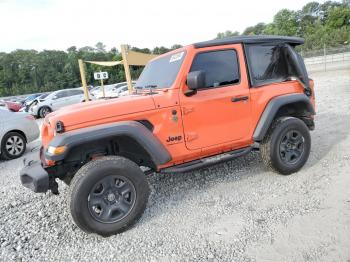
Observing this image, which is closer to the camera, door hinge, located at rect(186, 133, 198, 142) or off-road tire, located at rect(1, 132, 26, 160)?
door hinge, located at rect(186, 133, 198, 142)

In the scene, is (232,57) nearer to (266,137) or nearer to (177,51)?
(177,51)

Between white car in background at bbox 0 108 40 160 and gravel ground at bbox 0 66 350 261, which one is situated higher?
white car in background at bbox 0 108 40 160

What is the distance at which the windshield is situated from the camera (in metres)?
4.01

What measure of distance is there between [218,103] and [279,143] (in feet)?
Result: 3.73

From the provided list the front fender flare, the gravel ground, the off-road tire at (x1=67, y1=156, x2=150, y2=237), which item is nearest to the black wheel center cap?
the off-road tire at (x1=67, y1=156, x2=150, y2=237)

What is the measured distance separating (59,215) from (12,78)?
7346 centimetres

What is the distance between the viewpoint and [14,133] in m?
7.49

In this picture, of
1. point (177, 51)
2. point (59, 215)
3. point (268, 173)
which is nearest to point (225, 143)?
point (268, 173)

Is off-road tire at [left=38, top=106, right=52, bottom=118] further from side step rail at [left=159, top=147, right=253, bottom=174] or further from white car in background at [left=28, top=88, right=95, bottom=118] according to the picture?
side step rail at [left=159, top=147, right=253, bottom=174]

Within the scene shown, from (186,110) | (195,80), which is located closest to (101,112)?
(186,110)

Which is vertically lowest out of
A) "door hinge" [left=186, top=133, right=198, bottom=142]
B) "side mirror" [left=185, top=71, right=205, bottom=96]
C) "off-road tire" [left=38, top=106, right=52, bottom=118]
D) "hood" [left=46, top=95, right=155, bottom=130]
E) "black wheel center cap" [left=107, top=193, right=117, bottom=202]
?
"off-road tire" [left=38, top=106, right=52, bottom=118]

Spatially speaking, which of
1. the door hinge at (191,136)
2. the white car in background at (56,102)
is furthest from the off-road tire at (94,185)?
the white car in background at (56,102)

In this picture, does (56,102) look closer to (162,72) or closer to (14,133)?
(14,133)

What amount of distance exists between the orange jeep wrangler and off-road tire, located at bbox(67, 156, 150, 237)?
0.01 m
